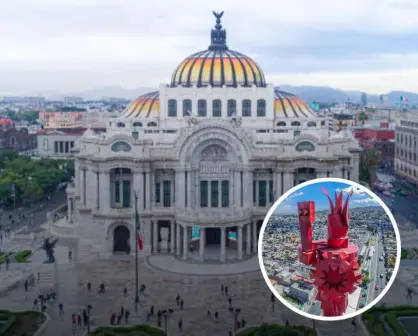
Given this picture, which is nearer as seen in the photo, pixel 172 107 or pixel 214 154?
pixel 214 154

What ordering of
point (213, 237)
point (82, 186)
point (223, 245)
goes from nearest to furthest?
point (223, 245) < point (213, 237) < point (82, 186)

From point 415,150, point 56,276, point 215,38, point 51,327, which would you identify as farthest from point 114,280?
point 415,150

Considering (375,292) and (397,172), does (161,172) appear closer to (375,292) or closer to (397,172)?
(375,292)

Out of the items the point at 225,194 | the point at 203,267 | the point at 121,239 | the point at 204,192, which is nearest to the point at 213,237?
the point at 225,194

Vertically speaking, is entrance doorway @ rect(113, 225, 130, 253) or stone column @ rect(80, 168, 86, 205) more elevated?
stone column @ rect(80, 168, 86, 205)

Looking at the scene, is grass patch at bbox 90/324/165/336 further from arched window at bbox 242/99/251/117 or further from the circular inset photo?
arched window at bbox 242/99/251/117

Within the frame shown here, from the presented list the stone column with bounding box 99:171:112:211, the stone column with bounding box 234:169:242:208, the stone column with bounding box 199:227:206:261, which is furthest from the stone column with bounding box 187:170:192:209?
the stone column with bounding box 99:171:112:211

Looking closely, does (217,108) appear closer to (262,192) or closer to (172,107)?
(172,107)
